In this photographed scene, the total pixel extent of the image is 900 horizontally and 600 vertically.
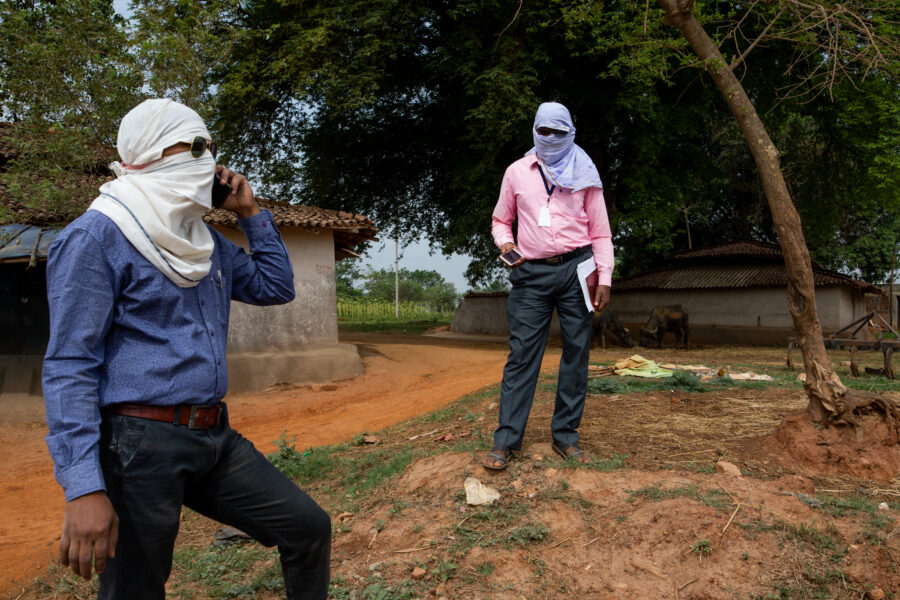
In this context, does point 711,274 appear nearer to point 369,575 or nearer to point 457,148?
point 457,148

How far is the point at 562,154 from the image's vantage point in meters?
3.96

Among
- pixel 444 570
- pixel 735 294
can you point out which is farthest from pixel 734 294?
pixel 444 570

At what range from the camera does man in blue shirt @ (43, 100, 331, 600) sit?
176 cm

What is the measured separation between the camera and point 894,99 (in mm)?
13758

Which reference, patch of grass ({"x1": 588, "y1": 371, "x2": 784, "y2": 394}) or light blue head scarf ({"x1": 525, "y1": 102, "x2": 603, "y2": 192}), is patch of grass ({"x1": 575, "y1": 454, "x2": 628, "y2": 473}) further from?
patch of grass ({"x1": 588, "y1": 371, "x2": 784, "y2": 394})

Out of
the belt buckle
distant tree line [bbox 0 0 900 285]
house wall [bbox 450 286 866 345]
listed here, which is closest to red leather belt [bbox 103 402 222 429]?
the belt buckle

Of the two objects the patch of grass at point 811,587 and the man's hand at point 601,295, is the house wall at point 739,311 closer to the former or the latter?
the man's hand at point 601,295

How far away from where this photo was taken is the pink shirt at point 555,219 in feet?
12.8

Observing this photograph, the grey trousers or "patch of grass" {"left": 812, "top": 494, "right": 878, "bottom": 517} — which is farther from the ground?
the grey trousers

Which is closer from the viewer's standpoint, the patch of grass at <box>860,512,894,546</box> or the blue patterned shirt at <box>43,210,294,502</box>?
the blue patterned shirt at <box>43,210,294,502</box>

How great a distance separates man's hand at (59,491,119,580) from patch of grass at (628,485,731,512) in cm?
260

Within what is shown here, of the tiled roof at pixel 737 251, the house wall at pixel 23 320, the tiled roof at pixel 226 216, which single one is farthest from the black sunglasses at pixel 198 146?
the tiled roof at pixel 737 251

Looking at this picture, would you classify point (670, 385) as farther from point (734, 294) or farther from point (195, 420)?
point (734, 294)

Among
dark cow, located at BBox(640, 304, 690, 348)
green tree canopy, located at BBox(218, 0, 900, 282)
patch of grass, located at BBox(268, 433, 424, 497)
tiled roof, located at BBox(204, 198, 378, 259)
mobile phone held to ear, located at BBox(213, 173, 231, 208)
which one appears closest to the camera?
mobile phone held to ear, located at BBox(213, 173, 231, 208)
